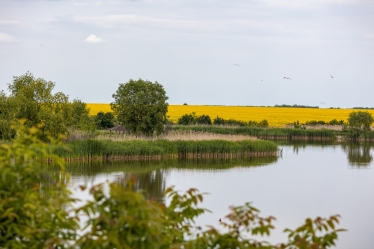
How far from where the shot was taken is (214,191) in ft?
65.0

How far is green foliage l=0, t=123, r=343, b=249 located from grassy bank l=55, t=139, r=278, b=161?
69.5 ft

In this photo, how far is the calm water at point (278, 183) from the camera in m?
15.8

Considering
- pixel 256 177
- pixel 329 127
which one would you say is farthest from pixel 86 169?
pixel 329 127

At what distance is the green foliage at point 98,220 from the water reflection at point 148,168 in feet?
42.2

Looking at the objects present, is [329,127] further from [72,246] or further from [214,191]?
[72,246]

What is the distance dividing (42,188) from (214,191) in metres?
15.5

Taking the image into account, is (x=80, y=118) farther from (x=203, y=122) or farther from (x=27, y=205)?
(x=27, y=205)

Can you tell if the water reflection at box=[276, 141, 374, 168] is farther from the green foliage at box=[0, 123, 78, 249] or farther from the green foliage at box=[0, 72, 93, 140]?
the green foliage at box=[0, 123, 78, 249]

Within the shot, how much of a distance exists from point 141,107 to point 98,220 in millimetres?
30517

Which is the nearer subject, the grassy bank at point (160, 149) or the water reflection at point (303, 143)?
the grassy bank at point (160, 149)

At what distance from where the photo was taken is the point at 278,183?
75.0 ft

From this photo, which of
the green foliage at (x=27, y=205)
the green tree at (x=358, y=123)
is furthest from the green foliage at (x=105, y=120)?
the green foliage at (x=27, y=205)

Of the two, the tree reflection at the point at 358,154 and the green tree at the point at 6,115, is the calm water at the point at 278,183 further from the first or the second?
the green tree at the point at 6,115

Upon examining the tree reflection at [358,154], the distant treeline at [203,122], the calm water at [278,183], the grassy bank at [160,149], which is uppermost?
the distant treeline at [203,122]
